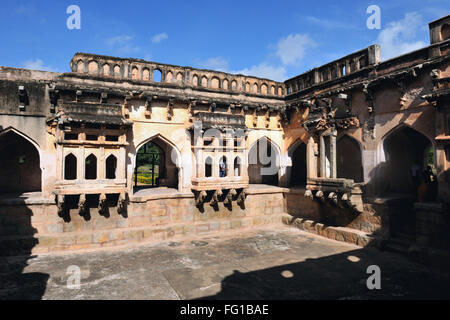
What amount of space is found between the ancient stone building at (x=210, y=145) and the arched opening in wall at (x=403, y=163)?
6 cm

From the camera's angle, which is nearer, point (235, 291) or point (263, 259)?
point (235, 291)

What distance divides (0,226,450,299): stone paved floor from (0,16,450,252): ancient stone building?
1010 millimetres

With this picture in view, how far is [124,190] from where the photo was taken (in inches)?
352

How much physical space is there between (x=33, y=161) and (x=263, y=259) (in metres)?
Answer: 9.86

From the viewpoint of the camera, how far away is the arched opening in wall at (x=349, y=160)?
42.5ft

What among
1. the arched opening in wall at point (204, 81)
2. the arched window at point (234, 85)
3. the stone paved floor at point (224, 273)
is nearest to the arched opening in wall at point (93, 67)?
the arched opening in wall at point (204, 81)

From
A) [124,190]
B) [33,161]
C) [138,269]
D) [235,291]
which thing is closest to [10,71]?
[33,161]

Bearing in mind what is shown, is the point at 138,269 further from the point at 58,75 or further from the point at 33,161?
the point at 33,161

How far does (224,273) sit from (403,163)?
7.49 meters

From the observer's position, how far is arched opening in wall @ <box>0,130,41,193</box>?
11.1 meters

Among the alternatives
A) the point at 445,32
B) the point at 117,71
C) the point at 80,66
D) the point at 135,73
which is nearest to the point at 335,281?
the point at 445,32

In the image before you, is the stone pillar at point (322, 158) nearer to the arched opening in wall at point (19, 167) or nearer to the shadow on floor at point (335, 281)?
the shadow on floor at point (335, 281)

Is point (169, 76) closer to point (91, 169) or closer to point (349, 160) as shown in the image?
point (91, 169)

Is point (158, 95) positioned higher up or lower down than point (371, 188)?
higher up
